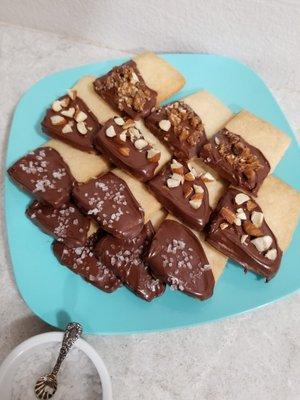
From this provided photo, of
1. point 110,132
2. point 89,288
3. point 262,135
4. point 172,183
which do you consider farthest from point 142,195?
point 262,135

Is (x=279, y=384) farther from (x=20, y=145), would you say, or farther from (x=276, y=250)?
(x=20, y=145)

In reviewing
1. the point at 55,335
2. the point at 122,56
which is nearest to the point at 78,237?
the point at 55,335

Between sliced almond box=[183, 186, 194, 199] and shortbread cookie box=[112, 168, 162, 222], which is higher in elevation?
sliced almond box=[183, 186, 194, 199]

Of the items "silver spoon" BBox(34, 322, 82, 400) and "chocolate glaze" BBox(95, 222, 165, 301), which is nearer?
"silver spoon" BBox(34, 322, 82, 400)

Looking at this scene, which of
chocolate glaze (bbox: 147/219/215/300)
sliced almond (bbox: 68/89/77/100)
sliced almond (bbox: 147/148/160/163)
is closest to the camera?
chocolate glaze (bbox: 147/219/215/300)

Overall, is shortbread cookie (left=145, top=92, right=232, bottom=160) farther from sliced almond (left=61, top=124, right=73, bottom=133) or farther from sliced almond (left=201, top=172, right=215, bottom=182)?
sliced almond (left=61, top=124, right=73, bottom=133)

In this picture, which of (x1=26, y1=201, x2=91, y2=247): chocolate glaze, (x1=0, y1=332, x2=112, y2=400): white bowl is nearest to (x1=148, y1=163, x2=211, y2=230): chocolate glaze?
(x1=26, y1=201, x2=91, y2=247): chocolate glaze

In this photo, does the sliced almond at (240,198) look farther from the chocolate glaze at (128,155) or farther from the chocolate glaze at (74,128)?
the chocolate glaze at (74,128)
